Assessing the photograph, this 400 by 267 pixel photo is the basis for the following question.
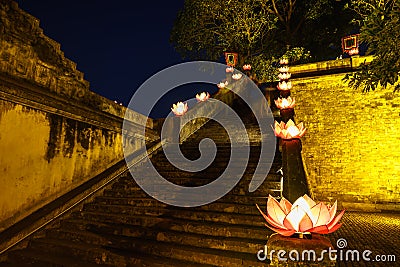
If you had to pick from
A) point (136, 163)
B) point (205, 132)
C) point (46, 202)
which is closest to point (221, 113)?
point (205, 132)

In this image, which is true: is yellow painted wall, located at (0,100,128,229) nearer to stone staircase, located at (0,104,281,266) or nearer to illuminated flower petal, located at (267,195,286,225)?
stone staircase, located at (0,104,281,266)

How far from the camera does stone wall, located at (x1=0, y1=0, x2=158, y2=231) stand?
17.8 ft

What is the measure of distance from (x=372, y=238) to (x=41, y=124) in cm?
835

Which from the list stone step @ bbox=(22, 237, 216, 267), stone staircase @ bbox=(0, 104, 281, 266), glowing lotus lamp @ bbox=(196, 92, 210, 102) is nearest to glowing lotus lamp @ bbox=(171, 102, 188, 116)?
glowing lotus lamp @ bbox=(196, 92, 210, 102)

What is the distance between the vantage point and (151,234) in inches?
198

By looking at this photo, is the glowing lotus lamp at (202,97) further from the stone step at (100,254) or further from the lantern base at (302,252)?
the lantern base at (302,252)

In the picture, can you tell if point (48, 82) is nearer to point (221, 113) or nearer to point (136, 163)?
point (136, 163)

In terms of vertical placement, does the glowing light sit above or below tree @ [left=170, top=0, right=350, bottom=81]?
below

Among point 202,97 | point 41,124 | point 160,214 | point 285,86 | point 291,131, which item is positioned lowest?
point 160,214

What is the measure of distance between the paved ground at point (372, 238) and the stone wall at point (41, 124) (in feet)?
21.3

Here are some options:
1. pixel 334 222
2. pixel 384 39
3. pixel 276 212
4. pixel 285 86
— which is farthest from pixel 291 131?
pixel 285 86

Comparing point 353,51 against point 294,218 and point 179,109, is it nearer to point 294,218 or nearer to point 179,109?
point 179,109

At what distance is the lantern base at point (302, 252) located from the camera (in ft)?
8.50

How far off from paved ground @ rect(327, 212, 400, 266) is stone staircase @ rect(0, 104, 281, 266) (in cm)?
185
